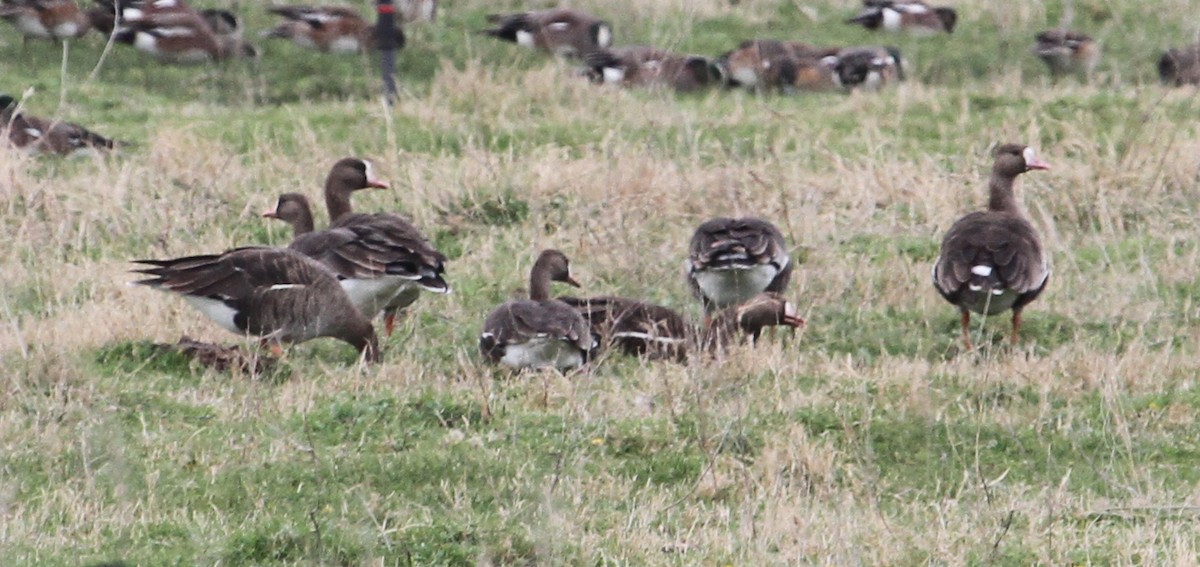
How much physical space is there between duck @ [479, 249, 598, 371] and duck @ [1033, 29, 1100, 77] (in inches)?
473

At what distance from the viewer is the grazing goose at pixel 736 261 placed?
35.7 ft

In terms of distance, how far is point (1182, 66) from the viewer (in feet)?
64.9

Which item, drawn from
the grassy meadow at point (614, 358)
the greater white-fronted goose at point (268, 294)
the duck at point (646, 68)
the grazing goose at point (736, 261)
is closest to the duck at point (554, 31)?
the duck at point (646, 68)

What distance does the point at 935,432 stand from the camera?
8.57 meters

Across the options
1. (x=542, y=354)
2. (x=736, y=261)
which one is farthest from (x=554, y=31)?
(x=542, y=354)

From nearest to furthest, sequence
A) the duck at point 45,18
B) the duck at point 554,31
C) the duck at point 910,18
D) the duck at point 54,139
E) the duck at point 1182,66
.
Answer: the duck at point 54,139
the duck at point 1182,66
the duck at point 45,18
the duck at point 554,31
the duck at point 910,18

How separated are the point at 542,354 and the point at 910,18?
46.7ft

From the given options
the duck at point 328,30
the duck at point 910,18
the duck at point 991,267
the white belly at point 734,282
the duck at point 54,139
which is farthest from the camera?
the duck at point 910,18

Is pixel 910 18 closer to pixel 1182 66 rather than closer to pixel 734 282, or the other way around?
pixel 1182 66

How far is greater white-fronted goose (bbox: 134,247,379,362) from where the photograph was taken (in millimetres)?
9938

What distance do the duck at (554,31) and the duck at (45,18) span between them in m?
4.75

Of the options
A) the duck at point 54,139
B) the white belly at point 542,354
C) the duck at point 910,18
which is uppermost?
the white belly at point 542,354

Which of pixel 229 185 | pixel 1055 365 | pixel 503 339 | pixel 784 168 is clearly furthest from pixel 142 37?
pixel 1055 365

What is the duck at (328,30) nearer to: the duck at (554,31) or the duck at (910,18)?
the duck at (554,31)
